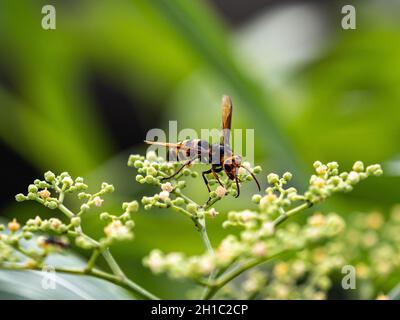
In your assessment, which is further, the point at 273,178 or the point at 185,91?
the point at 185,91

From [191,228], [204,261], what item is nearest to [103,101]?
[191,228]

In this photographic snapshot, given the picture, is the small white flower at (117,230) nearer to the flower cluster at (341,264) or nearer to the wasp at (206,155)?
the wasp at (206,155)

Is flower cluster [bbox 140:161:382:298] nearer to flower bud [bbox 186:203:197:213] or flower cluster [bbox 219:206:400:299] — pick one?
flower bud [bbox 186:203:197:213]

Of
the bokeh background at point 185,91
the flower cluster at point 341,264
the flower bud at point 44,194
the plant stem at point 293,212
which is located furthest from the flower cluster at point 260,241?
the bokeh background at point 185,91

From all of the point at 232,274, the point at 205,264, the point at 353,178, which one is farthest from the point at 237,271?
the point at 353,178

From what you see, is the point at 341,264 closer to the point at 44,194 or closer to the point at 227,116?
the point at 227,116

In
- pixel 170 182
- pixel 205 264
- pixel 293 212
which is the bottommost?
pixel 205 264

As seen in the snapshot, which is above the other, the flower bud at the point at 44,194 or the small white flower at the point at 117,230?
the flower bud at the point at 44,194

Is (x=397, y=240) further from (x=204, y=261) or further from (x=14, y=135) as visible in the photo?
(x=14, y=135)

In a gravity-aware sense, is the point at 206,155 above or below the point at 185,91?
below
